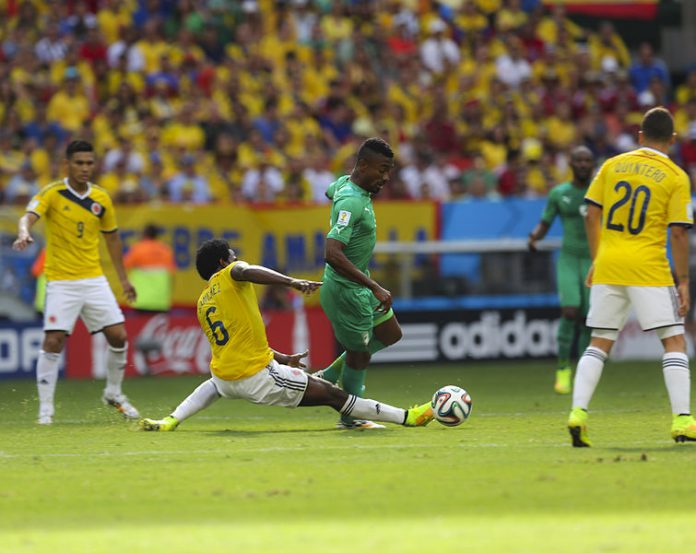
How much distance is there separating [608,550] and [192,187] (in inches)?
549

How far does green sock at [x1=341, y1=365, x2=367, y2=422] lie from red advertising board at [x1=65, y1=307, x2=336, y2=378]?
7.38 meters

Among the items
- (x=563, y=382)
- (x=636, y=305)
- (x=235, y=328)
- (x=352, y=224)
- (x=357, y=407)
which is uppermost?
(x=352, y=224)

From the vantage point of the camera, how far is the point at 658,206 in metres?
9.12

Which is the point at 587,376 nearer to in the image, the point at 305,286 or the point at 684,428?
the point at 684,428

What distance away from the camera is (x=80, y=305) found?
11.8 meters

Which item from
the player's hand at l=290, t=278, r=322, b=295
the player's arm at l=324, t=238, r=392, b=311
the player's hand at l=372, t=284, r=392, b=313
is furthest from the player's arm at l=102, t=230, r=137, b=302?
the player's hand at l=290, t=278, r=322, b=295

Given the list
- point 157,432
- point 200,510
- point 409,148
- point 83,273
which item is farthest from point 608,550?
point 409,148

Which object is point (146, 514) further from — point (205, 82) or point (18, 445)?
point (205, 82)

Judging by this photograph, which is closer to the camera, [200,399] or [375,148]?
[375,148]

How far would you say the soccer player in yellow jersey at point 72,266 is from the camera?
11656 mm

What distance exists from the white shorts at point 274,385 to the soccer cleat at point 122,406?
2.03m

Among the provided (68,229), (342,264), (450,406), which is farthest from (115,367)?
(450,406)

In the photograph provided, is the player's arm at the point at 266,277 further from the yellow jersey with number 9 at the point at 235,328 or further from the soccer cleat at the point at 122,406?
the soccer cleat at the point at 122,406

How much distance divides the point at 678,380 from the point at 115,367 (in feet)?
17.0
